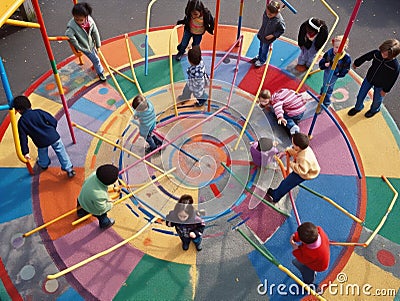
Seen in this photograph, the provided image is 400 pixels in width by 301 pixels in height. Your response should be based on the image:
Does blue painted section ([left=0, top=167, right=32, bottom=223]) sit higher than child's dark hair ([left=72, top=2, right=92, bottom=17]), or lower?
lower

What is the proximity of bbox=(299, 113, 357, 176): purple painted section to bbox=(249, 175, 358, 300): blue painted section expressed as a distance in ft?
0.49

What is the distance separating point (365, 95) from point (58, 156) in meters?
5.04

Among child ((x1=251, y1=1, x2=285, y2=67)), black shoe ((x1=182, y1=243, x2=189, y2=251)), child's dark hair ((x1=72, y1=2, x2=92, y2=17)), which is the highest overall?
child's dark hair ((x1=72, y1=2, x2=92, y2=17))

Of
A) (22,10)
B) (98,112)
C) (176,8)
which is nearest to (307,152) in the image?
(98,112)

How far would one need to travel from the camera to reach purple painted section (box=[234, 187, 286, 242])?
18.6 feet

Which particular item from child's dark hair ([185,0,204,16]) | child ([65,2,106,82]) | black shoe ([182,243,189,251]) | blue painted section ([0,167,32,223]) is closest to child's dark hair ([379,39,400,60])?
child's dark hair ([185,0,204,16])

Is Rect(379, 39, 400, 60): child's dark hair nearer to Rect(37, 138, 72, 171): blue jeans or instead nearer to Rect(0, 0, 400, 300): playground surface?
Rect(0, 0, 400, 300): playground surface

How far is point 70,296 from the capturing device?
5.11 meters

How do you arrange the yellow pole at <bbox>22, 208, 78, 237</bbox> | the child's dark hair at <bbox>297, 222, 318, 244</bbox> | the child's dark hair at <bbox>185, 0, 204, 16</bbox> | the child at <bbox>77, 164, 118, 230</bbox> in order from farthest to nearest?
the child's dark hair at <bbox>185, 0, 204, 16</bbox>
the yellow pole at <bbox>22, 208, 78, 237</bbox>
the child at <bbox>77, 164, 118, 230</bbox>
the child's dark hair at <bbox>297, 222, 318, 244</bbox>

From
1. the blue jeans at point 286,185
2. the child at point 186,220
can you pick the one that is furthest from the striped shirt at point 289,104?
the child at point 186,220

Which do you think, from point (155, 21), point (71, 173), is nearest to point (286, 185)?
point (71, 173)

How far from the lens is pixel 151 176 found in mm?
6082

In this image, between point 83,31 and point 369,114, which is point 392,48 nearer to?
point 369,114

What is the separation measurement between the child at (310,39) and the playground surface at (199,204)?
47 centimetres
